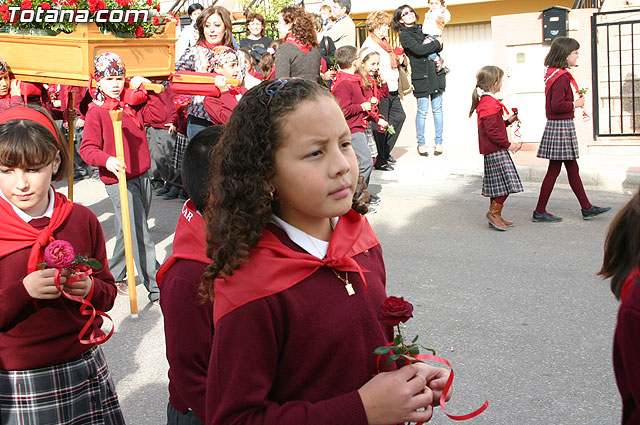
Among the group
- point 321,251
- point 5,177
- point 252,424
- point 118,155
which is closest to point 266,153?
point 321,251

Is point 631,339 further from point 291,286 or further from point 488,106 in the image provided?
point 488,106

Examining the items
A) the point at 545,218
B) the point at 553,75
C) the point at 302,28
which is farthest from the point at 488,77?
the point at 302,28

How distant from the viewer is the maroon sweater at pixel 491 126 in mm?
7586

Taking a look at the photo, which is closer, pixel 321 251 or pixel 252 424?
pixel 252 424

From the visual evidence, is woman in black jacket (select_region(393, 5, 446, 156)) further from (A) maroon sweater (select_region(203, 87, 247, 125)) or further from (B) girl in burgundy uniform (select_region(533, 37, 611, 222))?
(A) maroon sweater (select_region(203, 87, 247, 125))

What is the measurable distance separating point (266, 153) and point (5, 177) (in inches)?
61.0

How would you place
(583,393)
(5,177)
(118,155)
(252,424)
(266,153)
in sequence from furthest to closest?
(118,155) → (583,393) → (5,177) → (266,153) → (252,424)

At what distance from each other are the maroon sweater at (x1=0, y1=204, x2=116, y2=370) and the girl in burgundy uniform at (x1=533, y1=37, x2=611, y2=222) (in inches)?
231

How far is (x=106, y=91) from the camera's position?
5.53 metres

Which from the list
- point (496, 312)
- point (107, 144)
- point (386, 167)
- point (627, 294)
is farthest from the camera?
point (386, 167)

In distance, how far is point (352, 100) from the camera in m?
8.58

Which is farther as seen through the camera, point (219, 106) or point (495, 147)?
point (495, 147)

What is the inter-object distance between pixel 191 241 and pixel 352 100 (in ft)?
21.2

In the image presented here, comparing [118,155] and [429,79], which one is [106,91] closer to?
[118,155]
